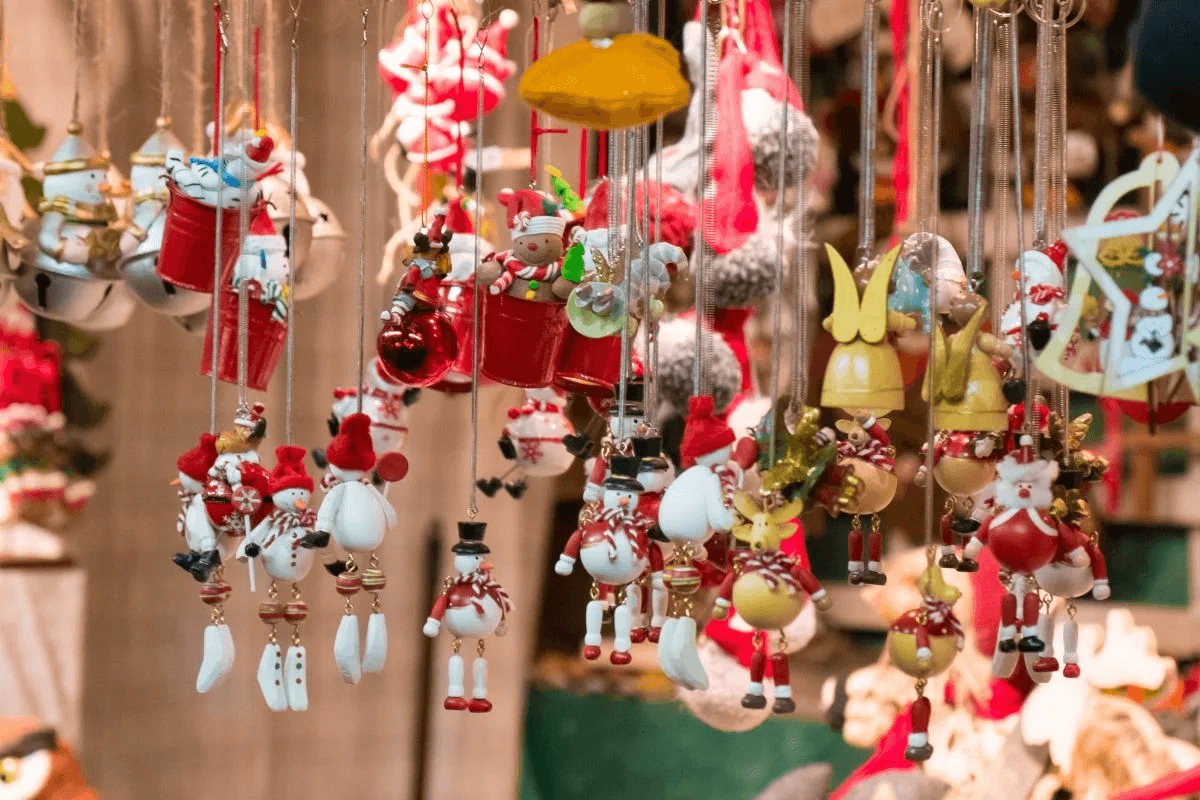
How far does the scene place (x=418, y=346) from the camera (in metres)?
1.08

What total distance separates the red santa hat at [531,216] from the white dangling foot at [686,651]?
28 centimetres

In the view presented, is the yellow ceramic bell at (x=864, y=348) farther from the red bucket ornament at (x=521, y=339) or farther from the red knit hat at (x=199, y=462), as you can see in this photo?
the red knit hat at (x=199, y=462)

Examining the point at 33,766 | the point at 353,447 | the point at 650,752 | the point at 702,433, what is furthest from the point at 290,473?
Answer: the point at 650,752

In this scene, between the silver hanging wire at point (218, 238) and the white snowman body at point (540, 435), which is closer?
the silver hanging wire at point (218, 238)

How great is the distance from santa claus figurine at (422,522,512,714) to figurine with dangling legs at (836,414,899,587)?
230 mm

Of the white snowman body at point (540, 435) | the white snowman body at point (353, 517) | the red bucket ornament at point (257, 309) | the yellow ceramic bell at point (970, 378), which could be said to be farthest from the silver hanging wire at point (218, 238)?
the yellow ceramic bell at point (970, 378)

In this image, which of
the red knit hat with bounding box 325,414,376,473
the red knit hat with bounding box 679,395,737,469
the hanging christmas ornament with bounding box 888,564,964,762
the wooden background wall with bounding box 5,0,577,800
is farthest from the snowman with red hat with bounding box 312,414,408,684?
the wooden background wall with bounding box 5,0,577,800

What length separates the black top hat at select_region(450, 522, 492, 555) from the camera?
Result: 105 cm

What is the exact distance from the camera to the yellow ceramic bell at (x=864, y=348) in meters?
0.96

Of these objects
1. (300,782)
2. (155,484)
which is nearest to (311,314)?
(155,484)

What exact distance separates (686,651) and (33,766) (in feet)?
3.64

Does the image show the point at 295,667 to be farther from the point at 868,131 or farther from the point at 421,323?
the point at 868,131

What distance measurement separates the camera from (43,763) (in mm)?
1814

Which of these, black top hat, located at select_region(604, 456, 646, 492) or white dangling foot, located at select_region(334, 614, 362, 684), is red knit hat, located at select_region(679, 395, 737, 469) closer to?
black top hat, located at select_region(604, 456, 646, 492)
